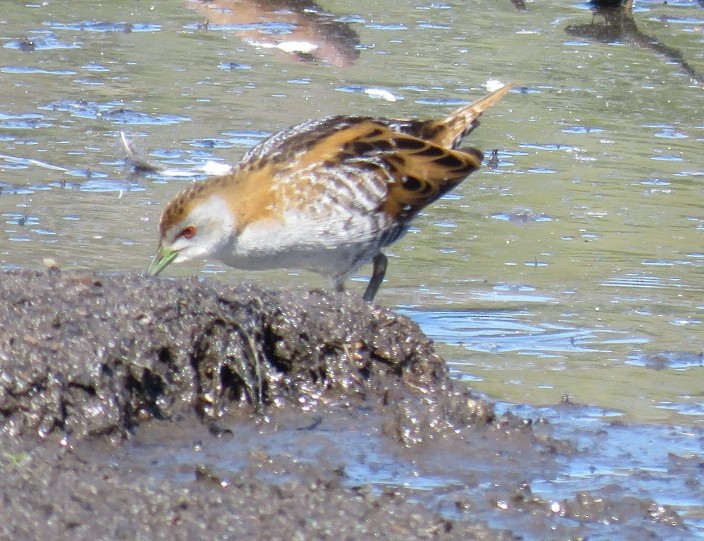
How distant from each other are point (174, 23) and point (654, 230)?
18.5 ft

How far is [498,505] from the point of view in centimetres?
417

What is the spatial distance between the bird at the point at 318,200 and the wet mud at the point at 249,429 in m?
0.86

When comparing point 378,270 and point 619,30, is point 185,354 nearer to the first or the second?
point 378,270

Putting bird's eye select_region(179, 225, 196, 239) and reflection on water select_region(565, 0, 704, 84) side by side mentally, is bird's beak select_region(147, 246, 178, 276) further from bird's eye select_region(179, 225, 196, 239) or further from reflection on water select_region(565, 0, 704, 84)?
reflection on water select_region(565, 0, 704, 84)

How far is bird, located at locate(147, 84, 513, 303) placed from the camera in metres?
5.99

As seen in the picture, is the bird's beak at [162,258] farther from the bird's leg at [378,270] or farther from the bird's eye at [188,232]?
the bird's leg at [378,270]

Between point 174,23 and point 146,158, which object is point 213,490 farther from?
point 174,23

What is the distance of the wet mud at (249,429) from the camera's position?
12.7ft

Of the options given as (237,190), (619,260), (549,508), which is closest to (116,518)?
(549,508)

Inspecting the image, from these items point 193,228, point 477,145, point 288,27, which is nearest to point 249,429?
point 193,228

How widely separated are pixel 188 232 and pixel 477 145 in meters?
3.47

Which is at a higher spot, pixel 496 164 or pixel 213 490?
pixel 213 490

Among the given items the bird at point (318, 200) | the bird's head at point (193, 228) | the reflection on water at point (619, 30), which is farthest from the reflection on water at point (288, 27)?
the bird's head at point (193, 228)

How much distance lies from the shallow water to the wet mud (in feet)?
1.53
